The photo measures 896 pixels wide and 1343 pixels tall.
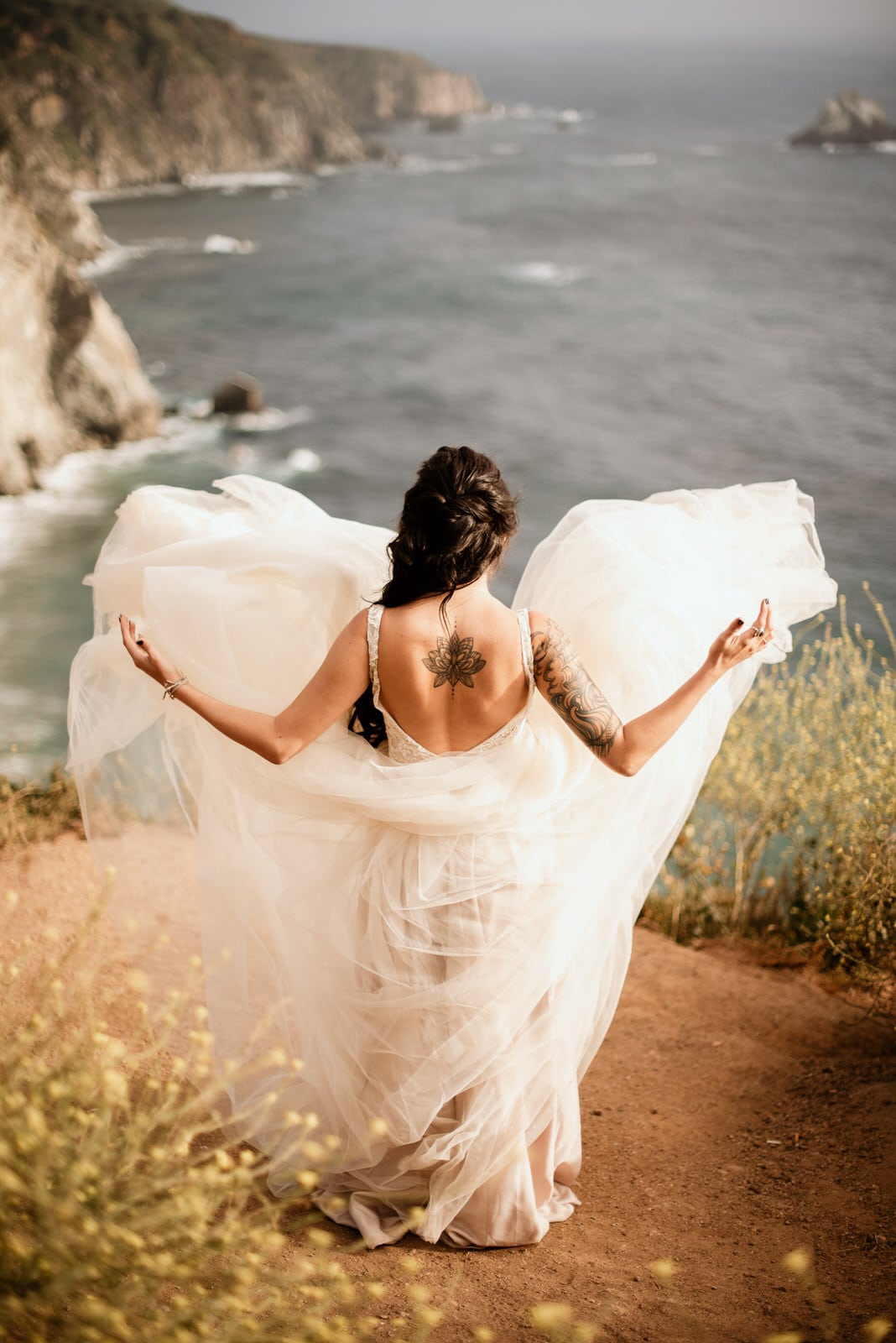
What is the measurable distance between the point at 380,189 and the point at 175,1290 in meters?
16.0

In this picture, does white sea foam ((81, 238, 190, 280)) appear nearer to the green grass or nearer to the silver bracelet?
the green grass

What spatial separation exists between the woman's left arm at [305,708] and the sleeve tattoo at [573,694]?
40cm

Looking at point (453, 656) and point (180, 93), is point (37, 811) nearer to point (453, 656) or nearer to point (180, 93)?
point (453, 656)

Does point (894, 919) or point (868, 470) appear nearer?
point (894, 919)

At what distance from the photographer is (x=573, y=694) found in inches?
94.2

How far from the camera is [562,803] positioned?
2.61 metres

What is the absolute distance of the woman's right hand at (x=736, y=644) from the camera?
8.05 ft

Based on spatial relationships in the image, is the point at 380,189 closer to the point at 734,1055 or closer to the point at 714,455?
the point at 714,455

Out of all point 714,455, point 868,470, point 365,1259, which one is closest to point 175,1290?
point 365,1259

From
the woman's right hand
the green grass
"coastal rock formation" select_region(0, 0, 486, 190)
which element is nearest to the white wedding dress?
the woman's right hand

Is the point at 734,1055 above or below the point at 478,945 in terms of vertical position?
below

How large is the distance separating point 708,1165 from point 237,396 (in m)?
14.3

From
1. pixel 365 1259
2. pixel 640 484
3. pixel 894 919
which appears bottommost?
pixel 640 484

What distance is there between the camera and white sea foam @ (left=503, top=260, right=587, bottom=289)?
17.2 meters
